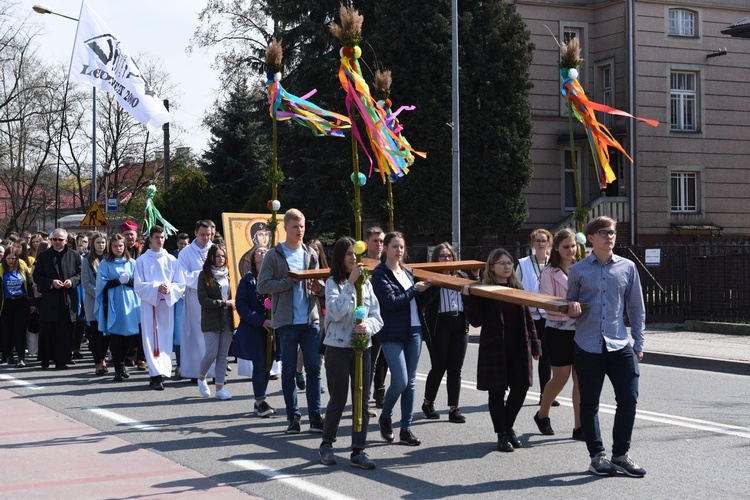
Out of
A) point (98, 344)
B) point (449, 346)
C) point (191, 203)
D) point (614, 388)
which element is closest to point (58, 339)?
point (98, 344)

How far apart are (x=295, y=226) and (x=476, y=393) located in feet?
12.5

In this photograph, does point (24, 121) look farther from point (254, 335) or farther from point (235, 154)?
point (254, 335)

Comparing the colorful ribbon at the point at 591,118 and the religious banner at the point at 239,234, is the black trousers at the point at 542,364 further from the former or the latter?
the religious banner at the point at 239,234

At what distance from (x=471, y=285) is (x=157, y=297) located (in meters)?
5.91

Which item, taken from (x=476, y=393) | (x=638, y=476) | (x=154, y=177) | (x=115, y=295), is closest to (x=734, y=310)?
(x=476, y=393)

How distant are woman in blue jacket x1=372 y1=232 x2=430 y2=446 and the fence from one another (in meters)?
12.6

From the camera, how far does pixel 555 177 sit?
34312mm

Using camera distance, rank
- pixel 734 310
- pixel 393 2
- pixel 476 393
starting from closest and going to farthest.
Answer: pixel 476 393 < pixel 734 310 < pixel 393 2

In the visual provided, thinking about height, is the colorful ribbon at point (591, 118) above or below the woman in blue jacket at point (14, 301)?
above

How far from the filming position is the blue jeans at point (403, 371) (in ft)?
29.0

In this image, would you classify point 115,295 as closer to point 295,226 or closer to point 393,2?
point 295,226

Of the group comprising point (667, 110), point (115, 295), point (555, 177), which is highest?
point (667, 110)

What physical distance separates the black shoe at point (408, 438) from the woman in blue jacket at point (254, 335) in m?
1.96

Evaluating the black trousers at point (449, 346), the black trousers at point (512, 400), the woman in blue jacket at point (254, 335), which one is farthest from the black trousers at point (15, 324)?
the black trousers at point (512, 400)
